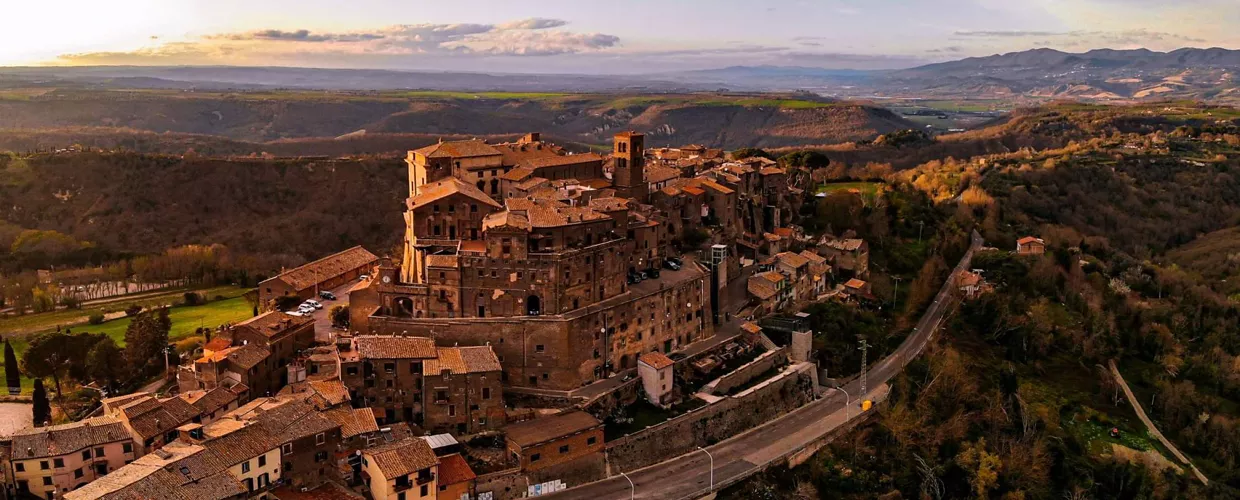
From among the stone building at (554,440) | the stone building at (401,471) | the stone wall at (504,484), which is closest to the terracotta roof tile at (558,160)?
the stone building at (554,440)

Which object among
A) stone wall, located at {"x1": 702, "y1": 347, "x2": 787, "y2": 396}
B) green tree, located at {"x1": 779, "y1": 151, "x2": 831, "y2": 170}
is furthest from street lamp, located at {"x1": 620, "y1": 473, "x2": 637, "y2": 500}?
green tree, located at {"x1": 779, "y1": 151, "x2": 831, "y2": 170}

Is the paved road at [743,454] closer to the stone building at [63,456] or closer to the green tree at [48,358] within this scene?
the stone building at [63,456]

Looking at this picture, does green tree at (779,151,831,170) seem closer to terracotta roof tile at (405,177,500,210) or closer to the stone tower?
the stone tower

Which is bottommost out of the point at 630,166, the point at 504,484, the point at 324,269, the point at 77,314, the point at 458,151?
the point at 504,484

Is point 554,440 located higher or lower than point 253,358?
lower

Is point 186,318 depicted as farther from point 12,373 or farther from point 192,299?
point 12,373

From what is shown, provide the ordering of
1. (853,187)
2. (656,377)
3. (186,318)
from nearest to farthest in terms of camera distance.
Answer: (656,377), (186,318), (853,187)

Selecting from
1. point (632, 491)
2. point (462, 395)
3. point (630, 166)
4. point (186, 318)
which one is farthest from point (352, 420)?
point (630, 166)
